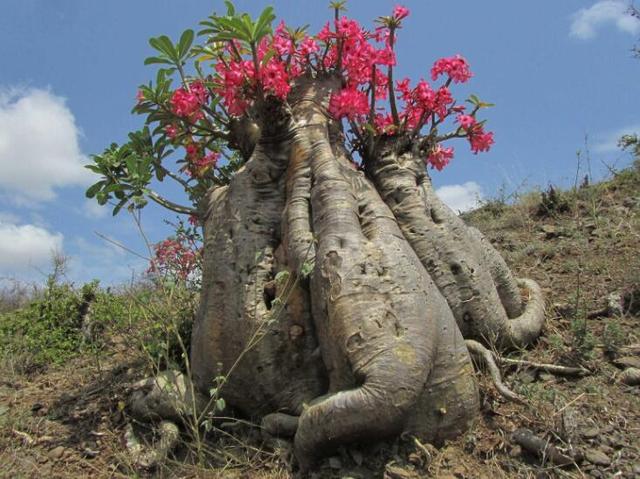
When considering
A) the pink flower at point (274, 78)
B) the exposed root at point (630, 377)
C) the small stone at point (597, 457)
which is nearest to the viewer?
the small stone at point (597, 457)

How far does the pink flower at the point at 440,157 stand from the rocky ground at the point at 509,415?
4.27ft

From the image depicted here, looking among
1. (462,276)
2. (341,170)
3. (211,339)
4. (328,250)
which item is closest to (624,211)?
(462,276)

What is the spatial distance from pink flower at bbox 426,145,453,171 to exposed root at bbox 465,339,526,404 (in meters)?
1.43

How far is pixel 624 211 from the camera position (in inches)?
218

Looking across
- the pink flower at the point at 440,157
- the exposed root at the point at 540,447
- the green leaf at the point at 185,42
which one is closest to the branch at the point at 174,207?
the green leaf at the point at 185,42

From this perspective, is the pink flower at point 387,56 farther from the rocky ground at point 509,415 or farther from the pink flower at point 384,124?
the rocky ground at point 509,415

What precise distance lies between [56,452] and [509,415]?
2458mm

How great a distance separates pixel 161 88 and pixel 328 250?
5.61 ft

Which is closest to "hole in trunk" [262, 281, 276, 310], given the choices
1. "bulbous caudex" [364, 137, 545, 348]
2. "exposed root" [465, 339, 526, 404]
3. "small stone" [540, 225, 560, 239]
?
"bulbous caudex" [364, 137, 545, 348]

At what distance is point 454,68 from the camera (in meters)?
3.62

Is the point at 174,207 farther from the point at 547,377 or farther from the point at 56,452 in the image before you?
the point at 547,377

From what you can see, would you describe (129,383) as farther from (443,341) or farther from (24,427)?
(443,341)

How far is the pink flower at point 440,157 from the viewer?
156 inches

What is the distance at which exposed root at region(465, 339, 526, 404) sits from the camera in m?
2.60
